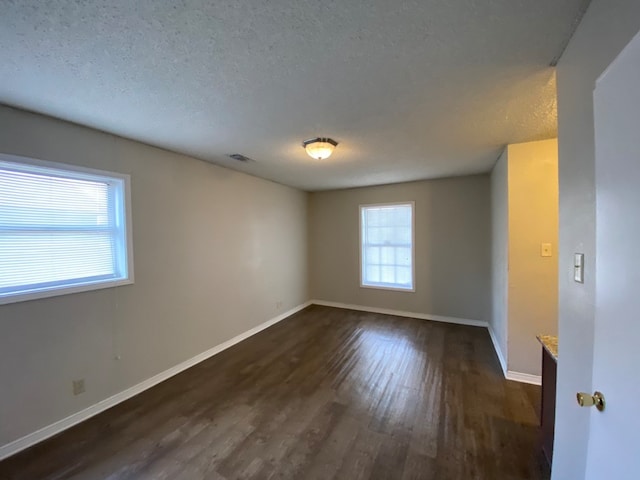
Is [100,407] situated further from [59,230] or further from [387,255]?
[387,255]

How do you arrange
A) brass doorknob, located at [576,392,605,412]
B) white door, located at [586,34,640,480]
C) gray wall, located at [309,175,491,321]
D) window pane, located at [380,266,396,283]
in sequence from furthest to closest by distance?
1. window pane, located at [380,266,396,283]
2. gray wall, located at [309,175,491,321]
3. brass doorknob, located at [576,392,605,412]
4. white door, located at [586,34,640,480]

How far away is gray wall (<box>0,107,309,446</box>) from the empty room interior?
18 millimetres

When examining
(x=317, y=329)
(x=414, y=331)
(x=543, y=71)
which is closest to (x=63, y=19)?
(x=543, y=71)

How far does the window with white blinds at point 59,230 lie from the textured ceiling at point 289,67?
1.55ft

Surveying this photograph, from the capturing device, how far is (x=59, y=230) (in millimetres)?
2094

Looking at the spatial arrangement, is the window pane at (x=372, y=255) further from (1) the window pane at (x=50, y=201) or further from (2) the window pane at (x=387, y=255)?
(1) the window pane at (x=50, y=201)

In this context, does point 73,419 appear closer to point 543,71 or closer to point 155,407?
point 155,407

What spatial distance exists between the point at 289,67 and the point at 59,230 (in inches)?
86.0

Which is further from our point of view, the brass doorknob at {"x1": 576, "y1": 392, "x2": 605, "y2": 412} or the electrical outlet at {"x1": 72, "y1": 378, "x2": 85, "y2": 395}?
the electrical outlet at {"x1": 72, "y1": 378, "x2": 85, "y2": 395}

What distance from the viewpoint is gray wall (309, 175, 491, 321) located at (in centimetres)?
411

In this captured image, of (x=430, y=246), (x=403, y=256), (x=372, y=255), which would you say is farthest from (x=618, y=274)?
(x=372, y=255)

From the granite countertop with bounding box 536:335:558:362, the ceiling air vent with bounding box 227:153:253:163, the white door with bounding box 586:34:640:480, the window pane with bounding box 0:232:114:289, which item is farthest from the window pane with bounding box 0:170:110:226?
the granite countertop with bounding box 536:335:558:362

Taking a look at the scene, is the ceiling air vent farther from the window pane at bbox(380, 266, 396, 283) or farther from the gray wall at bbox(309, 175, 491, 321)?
the window pane at bbox(380, 266, 396, 283)

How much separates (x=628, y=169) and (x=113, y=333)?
3.28 meters
